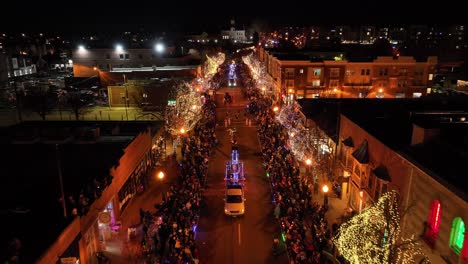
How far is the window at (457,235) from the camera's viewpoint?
1088 centimetres

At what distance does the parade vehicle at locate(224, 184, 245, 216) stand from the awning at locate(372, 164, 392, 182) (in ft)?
22.8

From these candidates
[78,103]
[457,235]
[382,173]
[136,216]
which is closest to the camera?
[457,235]

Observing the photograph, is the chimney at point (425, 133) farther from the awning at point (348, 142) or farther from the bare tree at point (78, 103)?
the bare tree at point (78, 103)

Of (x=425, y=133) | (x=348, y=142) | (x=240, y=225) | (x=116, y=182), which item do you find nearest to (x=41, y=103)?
(x=116, y=182)

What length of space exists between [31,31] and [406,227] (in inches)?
6718

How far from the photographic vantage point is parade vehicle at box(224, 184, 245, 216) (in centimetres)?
1969

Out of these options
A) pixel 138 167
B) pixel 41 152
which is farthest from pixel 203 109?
pixel 41 152

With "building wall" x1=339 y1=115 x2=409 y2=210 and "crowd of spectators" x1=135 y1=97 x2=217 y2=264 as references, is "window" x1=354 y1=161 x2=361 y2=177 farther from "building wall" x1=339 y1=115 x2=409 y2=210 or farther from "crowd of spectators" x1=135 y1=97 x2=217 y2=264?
"crowd of spectators" x1=135 y1=97 x2=217 y2=264

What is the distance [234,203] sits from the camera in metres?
19.8

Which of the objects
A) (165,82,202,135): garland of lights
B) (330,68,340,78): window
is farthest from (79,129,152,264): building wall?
(330,68,340,78): window

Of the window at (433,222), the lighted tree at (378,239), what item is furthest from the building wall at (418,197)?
the lighted tree at (378,239)

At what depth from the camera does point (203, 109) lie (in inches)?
1622

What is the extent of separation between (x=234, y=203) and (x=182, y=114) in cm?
1343

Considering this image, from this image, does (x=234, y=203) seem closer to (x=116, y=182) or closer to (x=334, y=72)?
(x=116, y=182)
